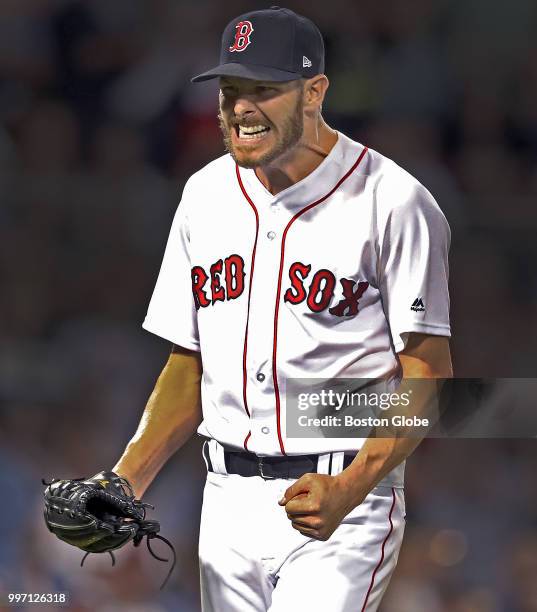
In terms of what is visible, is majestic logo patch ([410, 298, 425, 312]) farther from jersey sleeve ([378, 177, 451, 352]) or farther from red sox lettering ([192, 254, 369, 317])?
red sox lettering ([192, 254, 369, 317])

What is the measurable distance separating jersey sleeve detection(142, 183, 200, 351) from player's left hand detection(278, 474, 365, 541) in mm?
492

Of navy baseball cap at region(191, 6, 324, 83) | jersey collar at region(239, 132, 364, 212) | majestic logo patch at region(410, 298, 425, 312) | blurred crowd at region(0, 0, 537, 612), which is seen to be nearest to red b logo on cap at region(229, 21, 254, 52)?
navy baseball cap at region(191, 6, 324, 83)

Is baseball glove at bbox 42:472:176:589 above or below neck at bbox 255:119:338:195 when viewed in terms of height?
below

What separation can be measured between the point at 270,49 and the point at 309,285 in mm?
448

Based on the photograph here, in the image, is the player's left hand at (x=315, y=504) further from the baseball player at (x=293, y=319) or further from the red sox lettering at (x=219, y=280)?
the red sox lettering at (x=219, y=280)

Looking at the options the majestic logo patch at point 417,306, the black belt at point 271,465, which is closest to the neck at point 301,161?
the majestic logo patch at point 417,306

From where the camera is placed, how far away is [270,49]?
2322 millimetres

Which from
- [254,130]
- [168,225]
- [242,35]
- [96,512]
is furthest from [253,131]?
[168,225]

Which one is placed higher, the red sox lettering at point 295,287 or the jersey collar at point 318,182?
the jersey collar at point 318,182

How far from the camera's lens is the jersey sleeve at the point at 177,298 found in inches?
98.7

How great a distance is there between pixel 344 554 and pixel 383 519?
109 millimetres

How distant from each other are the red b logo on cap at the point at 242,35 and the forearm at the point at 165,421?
0.63 m

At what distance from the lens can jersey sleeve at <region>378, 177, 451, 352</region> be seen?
2.28 m

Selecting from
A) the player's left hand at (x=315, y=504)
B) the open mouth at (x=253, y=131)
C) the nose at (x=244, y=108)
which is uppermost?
the nose at (x=244, y=108)
